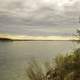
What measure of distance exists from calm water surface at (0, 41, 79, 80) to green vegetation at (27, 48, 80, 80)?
0.28 m

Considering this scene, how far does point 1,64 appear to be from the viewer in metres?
4.18

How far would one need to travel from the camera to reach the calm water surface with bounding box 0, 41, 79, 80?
3727 mm

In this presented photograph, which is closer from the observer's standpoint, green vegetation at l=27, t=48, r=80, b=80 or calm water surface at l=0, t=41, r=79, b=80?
green vegetation at l=27, t=48, r=80, b=80

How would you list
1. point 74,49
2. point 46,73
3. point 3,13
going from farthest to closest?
point 3,13
point 74,49
point 46,73

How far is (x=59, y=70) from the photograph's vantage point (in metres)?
3.12

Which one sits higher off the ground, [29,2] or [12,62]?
[29,2]

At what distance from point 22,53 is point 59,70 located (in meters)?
1.07

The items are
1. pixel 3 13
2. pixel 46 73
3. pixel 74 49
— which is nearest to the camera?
pixel 46 73

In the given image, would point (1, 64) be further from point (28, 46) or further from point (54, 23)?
point (54, 23)

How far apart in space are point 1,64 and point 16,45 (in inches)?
17.0

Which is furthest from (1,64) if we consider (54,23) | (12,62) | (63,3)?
(63,3)

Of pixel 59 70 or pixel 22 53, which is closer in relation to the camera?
pixel 59 70

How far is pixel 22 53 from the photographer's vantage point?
4039 millimetres

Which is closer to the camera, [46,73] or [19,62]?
[46,73]
